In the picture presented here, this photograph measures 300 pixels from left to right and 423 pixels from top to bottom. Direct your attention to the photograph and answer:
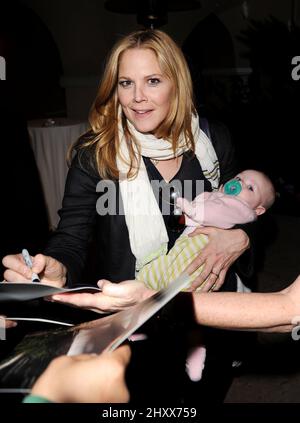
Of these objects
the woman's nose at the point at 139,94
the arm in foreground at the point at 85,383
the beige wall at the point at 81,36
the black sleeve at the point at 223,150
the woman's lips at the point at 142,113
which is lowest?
the arm in foreground at the point at 85,383

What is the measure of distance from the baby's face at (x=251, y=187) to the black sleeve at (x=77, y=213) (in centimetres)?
86

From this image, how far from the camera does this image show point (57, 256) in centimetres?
175

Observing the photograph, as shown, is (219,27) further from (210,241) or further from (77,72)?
(210,241)

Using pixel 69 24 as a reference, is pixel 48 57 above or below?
above

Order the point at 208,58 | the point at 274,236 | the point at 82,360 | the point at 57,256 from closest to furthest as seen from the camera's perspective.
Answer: the point at 82,360
the point at 57,256
the point at 274,236
the point at 208,58

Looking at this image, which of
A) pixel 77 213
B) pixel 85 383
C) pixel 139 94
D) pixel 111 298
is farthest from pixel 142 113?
pixel 85 383

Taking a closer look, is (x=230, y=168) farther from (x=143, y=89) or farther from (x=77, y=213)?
(x=77, y=213)

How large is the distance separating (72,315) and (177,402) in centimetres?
88

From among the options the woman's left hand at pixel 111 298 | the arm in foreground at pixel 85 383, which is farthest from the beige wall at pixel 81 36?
the arm in foreground at pixel 85 383

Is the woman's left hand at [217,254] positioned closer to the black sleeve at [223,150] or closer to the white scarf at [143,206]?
the white scarf at [143,206]

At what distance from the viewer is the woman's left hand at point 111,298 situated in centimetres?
113

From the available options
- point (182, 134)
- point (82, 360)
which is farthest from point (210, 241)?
point (82, 360)

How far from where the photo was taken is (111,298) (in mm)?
1144

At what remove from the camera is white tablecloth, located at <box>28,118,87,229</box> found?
5.20m
